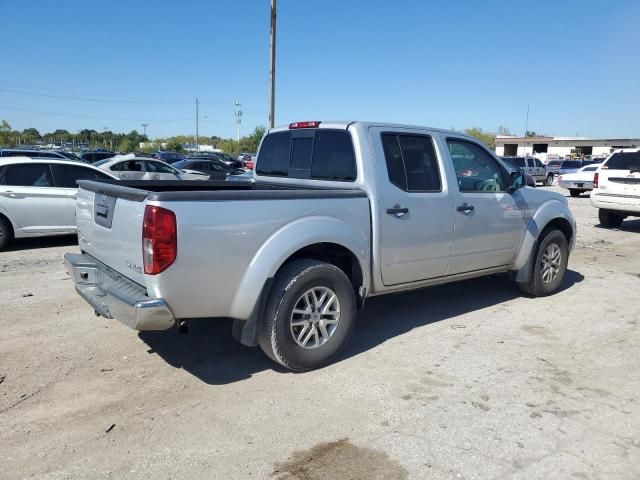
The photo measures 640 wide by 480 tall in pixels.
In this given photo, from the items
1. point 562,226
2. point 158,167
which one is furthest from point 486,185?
point 158,167

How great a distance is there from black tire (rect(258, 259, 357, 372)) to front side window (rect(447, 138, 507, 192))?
71.3 inches

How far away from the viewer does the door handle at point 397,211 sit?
176 inches

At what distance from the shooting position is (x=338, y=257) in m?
4.43

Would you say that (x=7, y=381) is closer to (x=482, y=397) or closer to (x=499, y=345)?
(x=482, y=397)

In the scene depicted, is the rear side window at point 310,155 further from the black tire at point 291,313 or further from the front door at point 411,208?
the black tire at point 291,313

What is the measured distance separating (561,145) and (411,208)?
9187cm

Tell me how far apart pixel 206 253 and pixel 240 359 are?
128 centimetres

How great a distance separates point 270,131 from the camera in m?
5.71

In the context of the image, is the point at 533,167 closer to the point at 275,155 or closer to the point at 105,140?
the point at 275,155

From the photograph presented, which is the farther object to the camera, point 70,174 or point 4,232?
point 70,174

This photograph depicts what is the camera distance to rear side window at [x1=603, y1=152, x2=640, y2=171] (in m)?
11.9

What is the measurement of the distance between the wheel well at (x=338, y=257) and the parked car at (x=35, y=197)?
20.8ft

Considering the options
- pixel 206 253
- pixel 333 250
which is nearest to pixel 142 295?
pixel 206 253

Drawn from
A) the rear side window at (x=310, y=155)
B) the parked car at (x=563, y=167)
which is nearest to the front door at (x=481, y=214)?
the rear side window at (x=310, y=155)
